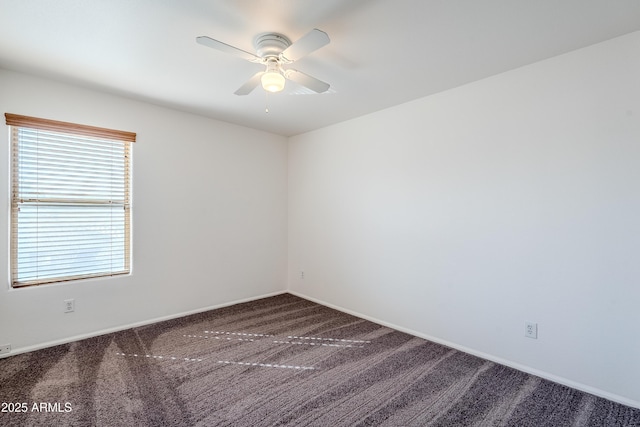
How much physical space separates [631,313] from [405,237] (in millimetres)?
1775

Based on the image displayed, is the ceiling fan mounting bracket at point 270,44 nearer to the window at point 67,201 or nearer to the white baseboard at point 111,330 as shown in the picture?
the window at point 67,201

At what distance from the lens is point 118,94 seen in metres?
3.12

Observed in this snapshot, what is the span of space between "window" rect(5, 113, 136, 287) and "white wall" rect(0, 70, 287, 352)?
85mm

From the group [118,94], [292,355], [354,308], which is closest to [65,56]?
[118,94]

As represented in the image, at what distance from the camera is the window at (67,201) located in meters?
2.70

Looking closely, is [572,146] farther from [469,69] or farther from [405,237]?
[405,237]

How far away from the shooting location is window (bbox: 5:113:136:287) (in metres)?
2.70

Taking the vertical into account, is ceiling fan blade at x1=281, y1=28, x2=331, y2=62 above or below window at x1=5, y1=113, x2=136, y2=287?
above

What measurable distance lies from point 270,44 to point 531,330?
2.95 m

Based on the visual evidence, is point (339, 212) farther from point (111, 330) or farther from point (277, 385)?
point (111, 330)

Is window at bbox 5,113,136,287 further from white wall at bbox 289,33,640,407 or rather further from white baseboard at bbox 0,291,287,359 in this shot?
white wall at bbox 289,33,640,407

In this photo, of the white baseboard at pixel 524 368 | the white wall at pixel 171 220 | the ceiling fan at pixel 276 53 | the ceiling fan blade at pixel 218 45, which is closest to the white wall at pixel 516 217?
the white baseboard at pixel 524 368

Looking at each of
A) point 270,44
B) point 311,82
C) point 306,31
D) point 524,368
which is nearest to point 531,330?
point 524,368

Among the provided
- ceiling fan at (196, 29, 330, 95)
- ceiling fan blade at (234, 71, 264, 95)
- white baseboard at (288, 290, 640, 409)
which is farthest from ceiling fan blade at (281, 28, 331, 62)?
white baseboard at (288, 290, 640, 409)
